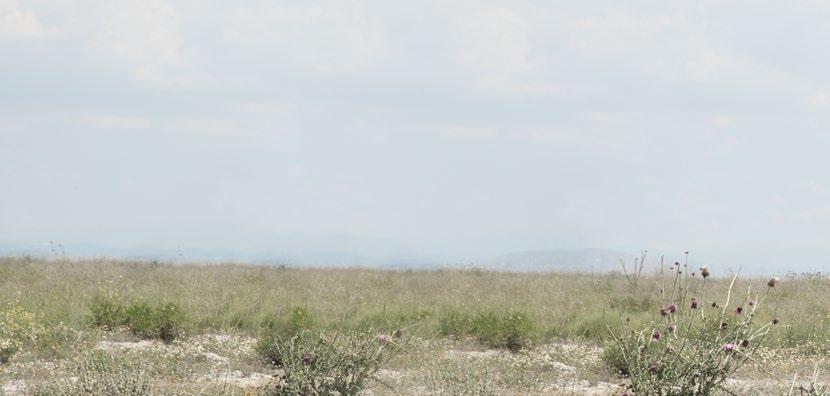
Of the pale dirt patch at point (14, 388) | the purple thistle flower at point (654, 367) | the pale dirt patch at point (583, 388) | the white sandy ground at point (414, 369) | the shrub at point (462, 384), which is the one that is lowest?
the pale dirt patch at point (14, 388)

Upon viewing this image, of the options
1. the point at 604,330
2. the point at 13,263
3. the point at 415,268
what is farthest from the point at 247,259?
the point at 604,330

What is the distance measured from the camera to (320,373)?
29.7 ft

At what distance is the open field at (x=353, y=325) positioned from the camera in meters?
10.1

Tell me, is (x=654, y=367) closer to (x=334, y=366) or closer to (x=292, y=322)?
Answer: (x=334, y=366)

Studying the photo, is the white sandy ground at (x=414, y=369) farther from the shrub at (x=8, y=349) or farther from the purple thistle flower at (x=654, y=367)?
the purple thistle flower at (x=654, y=367)

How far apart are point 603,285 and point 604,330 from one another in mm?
6878

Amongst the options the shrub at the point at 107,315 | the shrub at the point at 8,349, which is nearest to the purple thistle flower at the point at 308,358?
the shrub at the point at 8,349

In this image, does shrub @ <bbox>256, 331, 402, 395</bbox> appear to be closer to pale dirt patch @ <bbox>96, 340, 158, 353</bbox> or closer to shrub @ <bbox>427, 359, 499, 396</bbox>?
shrub @ <bbox>427, 359, 499, 396</bbox>

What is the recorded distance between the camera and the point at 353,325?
14312 mm

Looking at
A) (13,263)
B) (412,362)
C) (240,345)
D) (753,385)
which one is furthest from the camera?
(13,263)

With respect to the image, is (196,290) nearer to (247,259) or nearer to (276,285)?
(276,285)

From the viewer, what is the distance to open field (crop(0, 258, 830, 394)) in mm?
10141

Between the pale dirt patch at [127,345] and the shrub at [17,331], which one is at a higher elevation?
the shrub at [17,331]

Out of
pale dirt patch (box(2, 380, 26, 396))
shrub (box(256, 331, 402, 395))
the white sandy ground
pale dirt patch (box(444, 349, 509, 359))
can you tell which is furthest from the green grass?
pale dirt patch (box(2, 380, 26, 396))
